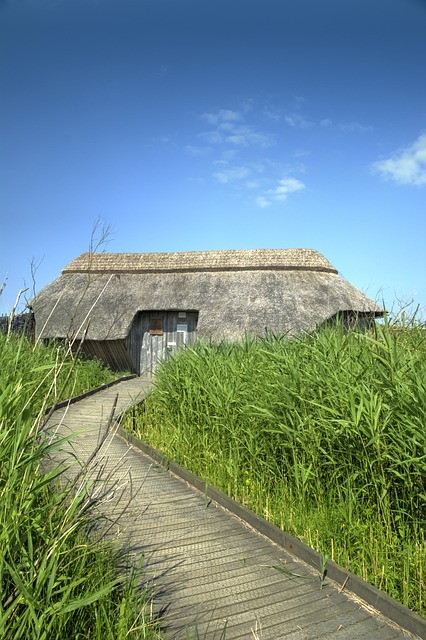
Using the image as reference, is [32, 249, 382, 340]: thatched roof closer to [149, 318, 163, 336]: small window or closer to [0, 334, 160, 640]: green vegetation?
[149, 318, 163, 336]: small window

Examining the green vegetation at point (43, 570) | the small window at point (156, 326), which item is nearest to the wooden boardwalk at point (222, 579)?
the green vegetation at point (43, 570)

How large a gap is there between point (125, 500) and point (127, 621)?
2.55 metres

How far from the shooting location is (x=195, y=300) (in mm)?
18375

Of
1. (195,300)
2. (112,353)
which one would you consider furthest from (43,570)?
(195,300)

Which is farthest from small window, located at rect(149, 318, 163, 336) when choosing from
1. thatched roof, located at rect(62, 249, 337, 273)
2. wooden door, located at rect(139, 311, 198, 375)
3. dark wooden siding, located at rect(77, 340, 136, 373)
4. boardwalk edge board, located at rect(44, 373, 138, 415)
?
thatched roof, located at rect(62, 249, 337, 273)

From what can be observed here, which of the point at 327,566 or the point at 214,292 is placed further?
the point at 214,292

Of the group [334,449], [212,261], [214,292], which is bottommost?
[334,449]

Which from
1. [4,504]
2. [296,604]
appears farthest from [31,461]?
[296,604]

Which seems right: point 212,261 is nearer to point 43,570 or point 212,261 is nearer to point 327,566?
point 327,566

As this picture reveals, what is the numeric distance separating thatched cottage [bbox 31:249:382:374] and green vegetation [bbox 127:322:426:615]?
1009 centimetres

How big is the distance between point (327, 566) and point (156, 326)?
14985 millimetres

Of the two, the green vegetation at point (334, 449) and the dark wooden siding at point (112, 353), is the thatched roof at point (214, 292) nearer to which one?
the dark wooden siding at point (112, 353)

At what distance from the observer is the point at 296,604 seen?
358 cm

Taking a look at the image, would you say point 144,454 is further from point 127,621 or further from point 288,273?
point 288,273
